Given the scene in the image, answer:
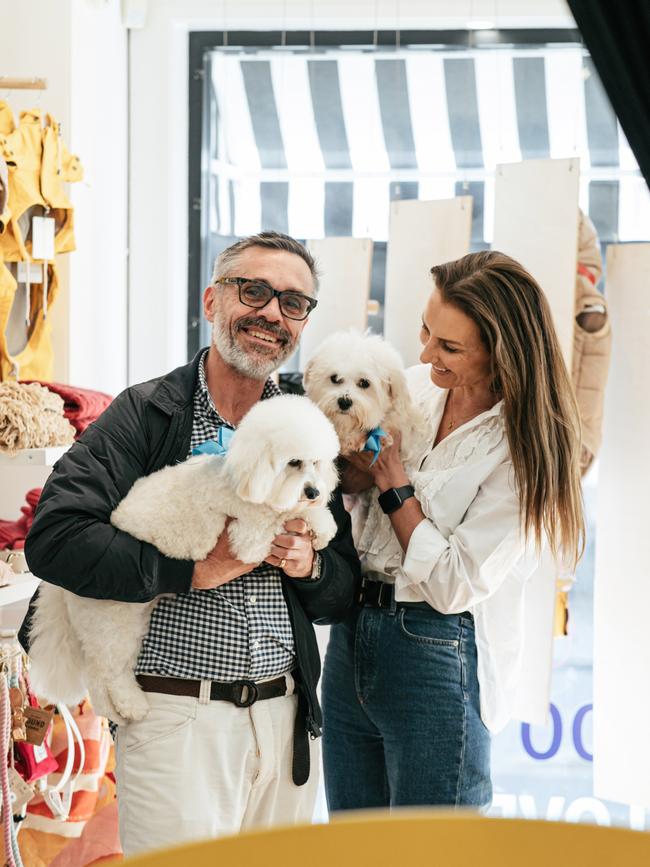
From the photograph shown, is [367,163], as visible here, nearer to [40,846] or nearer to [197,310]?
[197,310]

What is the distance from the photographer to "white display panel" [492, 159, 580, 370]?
9.63 ft

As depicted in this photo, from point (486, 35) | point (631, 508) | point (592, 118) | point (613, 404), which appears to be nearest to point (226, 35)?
point (486, 35)

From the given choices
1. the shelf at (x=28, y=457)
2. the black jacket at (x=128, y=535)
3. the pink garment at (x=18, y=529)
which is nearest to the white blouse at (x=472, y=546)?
the black jacket at (x=128, y=535)

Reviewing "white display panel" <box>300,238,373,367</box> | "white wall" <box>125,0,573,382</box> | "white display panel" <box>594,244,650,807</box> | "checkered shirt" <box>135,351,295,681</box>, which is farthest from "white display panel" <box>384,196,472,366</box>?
"checkered shirt" <box>135,351,295,681</box>

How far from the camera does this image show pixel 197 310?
3.78 m

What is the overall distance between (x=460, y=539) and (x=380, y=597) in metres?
0.21

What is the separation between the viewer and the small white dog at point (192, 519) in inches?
65.0

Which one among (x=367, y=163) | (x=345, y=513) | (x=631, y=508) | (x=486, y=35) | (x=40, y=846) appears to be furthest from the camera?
(x=367, y=163)

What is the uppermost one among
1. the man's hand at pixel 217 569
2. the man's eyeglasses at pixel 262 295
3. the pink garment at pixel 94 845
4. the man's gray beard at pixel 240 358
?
the man's eyeglasses at pixel 262 295

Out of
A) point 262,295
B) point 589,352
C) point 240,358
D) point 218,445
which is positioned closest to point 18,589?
point 218,445

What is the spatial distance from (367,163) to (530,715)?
2.24m

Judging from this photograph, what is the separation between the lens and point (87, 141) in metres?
3.21

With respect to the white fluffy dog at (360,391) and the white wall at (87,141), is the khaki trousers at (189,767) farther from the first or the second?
the white wall at (87,141)

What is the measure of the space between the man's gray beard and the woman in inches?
13.1
